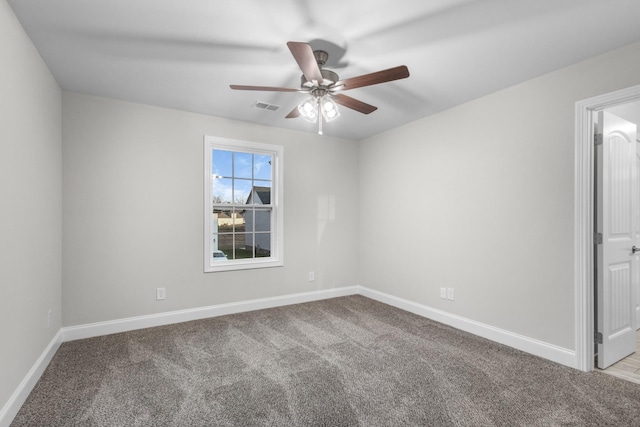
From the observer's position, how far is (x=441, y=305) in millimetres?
3682

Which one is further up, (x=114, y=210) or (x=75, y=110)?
(x=75, y=110)

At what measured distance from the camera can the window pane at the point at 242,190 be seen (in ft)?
13.7

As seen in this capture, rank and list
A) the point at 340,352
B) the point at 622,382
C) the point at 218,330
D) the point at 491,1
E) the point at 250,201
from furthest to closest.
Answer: the point at 250,201 < the point at 218,330 < the point at 340,352 < the point at 622,382 < the point at 491,1

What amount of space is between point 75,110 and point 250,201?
6.77 feet

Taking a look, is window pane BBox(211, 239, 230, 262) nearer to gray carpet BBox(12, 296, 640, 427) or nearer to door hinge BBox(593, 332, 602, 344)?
gray carpet BBox(12, 296, 640, 427)

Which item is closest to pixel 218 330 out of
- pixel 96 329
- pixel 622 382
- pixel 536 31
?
pixel 96 329

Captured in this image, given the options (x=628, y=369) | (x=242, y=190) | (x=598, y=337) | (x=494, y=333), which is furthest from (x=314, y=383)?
Result: (x=242, y=190)

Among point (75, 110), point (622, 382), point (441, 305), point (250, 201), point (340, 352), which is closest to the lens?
point (622, 382)

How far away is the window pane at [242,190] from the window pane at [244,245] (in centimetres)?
44

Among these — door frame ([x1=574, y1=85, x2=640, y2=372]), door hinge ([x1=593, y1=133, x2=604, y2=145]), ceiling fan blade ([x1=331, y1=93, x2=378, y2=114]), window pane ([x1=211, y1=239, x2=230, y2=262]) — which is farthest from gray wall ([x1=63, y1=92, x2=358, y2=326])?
door hinge ([x1=593, y1=133, x2=604, y2=145])

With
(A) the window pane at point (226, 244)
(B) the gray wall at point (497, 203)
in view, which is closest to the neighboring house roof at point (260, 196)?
(A) the window pane at point (226, 244)

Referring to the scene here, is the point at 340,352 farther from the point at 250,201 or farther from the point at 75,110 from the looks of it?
the point at 75,110

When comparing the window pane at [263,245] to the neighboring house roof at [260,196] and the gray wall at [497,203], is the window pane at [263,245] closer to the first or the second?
the neighboring house roof at [260,196]

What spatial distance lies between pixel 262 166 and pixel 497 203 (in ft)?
9.44
